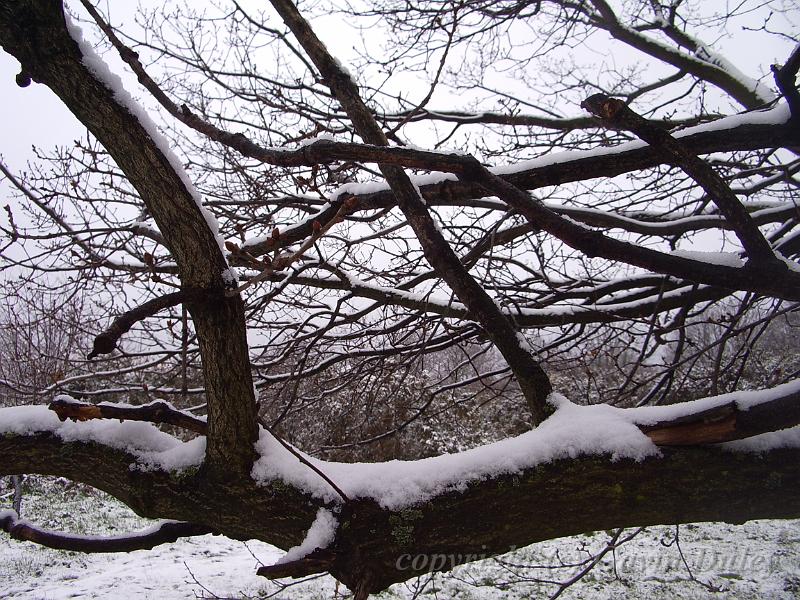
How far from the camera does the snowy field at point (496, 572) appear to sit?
537 cm

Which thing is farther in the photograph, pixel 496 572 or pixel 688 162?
pixel 496 572

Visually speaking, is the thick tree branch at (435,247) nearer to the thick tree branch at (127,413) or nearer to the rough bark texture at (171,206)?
the rough bark texture at (171,206)

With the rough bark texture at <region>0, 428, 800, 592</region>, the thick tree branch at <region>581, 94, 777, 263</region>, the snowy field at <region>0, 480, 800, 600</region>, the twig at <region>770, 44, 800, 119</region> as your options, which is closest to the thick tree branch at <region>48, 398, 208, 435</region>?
the rough bark texture at <region>0, 428, 800, 592</region>

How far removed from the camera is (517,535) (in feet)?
4.10

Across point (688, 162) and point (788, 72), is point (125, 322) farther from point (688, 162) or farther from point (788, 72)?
point (788, 72)

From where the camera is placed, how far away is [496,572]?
19.8 feet

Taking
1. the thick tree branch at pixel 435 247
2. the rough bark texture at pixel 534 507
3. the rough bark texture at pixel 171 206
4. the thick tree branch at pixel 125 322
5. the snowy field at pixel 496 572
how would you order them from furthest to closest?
the snowy field at pixel 496 572
the thick tree branch at pixel 435 247
the rough bark texture at pixel 534 507
the rough bark texture at pixel 171 206
the thick tree branch at pixel 125 322

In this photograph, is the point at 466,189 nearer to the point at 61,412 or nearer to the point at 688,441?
the point at 688,441

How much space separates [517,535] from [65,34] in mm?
1687

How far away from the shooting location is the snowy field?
5.37 m

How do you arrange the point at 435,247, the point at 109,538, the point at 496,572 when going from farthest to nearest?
the point at 496,572 → the point at 435,247 → the point at 109,538

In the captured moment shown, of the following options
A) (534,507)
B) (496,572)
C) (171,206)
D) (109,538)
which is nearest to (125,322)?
(171,206)

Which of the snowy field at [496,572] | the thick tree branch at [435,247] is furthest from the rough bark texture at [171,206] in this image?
the snowy field at [496,572]

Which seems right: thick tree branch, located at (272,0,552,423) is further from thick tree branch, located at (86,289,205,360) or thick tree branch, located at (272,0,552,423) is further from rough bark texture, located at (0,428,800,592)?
thick tree branch, located at (86,289,205,360)
